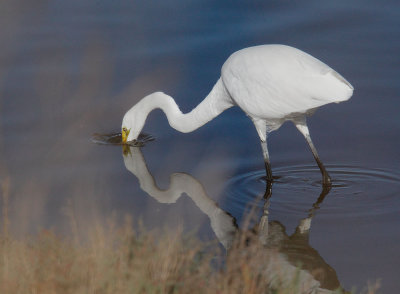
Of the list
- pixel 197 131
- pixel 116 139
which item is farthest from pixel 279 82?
pixel 116 139

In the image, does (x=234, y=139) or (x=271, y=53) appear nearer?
(x=271, y=53)

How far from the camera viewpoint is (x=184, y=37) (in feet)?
36.8

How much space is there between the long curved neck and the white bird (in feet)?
0.05

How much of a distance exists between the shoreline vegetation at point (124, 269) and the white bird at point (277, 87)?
7.77ft

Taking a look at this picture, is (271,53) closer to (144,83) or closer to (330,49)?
(144,83)

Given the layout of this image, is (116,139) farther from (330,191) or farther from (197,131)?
(330,191)

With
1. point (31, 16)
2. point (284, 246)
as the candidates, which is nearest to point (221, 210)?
point (284, 246)

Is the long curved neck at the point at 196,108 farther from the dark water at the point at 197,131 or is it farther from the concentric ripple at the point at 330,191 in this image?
the concentric ripple at the point at 330,191

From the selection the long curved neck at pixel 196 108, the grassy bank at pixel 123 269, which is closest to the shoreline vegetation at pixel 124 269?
the grassy bank at pixel 123 269

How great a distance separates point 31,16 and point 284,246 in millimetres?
7528

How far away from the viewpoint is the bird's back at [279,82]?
6352 mm

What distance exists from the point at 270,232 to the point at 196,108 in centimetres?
214

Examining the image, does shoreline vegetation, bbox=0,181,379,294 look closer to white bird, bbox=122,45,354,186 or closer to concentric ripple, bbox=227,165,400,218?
concentric ripple, bbox=227,165,400,218

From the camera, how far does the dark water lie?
20.9 feet
